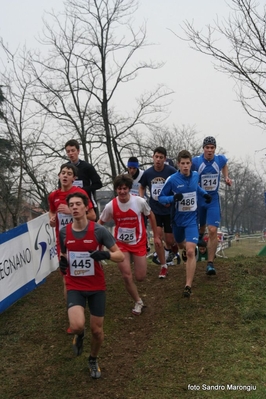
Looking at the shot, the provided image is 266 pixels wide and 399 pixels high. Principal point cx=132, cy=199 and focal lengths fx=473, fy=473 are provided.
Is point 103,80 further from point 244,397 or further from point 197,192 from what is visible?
point 244,397

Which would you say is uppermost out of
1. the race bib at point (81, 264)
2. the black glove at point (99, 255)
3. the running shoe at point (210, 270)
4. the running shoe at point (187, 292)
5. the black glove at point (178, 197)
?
the black glove at point (178, 197)

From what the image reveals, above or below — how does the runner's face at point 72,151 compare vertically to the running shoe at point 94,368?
above

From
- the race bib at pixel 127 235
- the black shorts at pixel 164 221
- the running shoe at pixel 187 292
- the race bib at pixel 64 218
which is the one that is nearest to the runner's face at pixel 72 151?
the race bib at pixel 64 218

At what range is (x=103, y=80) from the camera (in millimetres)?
19797

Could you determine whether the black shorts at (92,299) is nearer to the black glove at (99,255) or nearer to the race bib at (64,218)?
the black glove at (99,255)

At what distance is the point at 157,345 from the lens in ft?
19.7

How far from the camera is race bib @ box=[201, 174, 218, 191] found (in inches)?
317

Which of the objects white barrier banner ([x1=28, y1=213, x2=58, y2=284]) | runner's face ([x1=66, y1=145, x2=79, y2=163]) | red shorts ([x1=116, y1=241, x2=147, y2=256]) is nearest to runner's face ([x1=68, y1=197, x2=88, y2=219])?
red shorts ([x1=116, y1=241, x2=147, y2=256])

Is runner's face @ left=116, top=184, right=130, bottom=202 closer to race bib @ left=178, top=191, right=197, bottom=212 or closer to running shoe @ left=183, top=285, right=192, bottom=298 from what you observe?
race bib @ left=178, top=191, right=197, bottom=212

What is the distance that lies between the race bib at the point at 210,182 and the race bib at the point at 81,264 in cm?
351

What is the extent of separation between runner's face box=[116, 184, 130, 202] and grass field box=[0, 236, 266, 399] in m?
1.81

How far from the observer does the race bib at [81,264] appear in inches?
202

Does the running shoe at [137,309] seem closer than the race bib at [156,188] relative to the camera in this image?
Yes

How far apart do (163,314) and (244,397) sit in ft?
8.28
